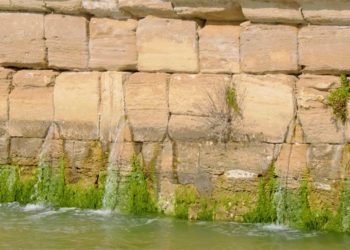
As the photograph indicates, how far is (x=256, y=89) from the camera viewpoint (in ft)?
32.3

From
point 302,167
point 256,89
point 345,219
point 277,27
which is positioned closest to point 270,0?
point 277,27

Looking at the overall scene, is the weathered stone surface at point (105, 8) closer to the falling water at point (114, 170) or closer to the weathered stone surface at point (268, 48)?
the falling water at point (114, 170)

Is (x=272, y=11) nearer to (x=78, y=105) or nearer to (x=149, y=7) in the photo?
(x=149, y=7)

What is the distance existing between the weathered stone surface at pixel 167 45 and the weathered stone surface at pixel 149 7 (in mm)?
77

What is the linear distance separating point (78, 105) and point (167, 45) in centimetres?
140

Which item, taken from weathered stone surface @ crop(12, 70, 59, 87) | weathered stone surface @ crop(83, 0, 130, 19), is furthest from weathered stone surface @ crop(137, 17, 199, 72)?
weathered stone surface @ crop(12, 70, 59, 87)

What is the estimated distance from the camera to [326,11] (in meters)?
9.26

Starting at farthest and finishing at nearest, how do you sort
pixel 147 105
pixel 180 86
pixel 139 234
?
pixel 147 105 < pixel 180 86 < pixel 139 234

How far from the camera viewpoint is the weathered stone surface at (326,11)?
9.16m

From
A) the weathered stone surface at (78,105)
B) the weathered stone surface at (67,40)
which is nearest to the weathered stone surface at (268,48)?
the weathered stone surface at (78,105)

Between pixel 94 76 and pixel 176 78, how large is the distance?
1116 millimetres

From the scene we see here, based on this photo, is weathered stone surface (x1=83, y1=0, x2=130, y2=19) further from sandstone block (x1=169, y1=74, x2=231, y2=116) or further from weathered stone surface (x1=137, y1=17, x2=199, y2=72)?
sandstone block (x1=169, y1=74, x2=231, y2=116)

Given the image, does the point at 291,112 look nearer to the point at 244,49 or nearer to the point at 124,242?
the point at 244,49

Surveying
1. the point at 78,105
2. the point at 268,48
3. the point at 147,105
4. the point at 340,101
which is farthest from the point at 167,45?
the point at 340,101
